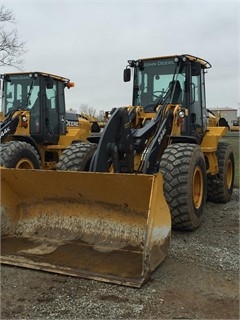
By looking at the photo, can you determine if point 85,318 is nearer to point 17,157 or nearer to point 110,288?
point 110,288

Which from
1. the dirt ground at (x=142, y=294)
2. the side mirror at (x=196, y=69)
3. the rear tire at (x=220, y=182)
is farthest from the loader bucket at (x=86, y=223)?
the rear tire at (x=220, y=182)

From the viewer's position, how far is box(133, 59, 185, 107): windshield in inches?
255

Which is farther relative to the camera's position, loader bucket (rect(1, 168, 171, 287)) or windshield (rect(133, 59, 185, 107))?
windshield (rect(133, 59, 185, 107))

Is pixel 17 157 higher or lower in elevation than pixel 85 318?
higher

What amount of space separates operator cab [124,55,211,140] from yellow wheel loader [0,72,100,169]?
2747 millimetres

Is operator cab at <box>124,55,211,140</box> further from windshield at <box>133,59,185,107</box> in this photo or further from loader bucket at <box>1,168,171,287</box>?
loader bucket at <box>1,168,171,287</box>

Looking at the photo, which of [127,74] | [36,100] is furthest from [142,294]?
[36,100]

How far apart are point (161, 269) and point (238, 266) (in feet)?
2.76

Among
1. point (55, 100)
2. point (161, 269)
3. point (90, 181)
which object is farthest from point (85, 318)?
point (55, 100)

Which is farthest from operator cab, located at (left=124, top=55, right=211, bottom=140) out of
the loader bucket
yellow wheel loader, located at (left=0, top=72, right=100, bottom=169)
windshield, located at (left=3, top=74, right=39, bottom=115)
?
windshield, located at (left=3, top=74, right=39, bottom=115)

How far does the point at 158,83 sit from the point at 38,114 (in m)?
3.37

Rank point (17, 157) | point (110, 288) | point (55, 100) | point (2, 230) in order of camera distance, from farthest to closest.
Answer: point (55, 100), point (17, 157), point (2, 230), point (110, 288)

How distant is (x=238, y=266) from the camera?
13.8 ft

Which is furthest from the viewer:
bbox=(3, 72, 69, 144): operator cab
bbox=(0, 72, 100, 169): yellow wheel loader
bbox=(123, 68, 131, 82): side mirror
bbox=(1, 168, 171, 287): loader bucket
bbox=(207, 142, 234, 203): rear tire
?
bbox=(3, 72, 69, 144): operator cab
